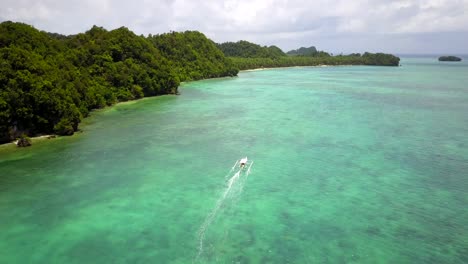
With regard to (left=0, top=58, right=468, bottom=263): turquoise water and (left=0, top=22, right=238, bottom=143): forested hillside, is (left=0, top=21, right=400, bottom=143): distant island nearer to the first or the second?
(left=0, top=22, right=238, bottom=143): forested hillside

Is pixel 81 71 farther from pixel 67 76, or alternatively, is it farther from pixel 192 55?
pixel 192 55

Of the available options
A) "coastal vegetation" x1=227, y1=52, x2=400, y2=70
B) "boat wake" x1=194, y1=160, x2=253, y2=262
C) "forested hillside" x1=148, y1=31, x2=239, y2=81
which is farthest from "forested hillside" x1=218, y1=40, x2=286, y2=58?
"boat wake" x1=194, y1=160, x2=253, y2=262

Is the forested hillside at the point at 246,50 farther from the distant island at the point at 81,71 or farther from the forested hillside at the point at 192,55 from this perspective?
the distant island at the point at 81,71

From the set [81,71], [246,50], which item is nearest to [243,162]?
[81,71]

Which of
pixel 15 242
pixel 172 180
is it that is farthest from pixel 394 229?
pixel 15 242

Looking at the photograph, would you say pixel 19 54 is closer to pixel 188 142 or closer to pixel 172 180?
pixel 188 142
